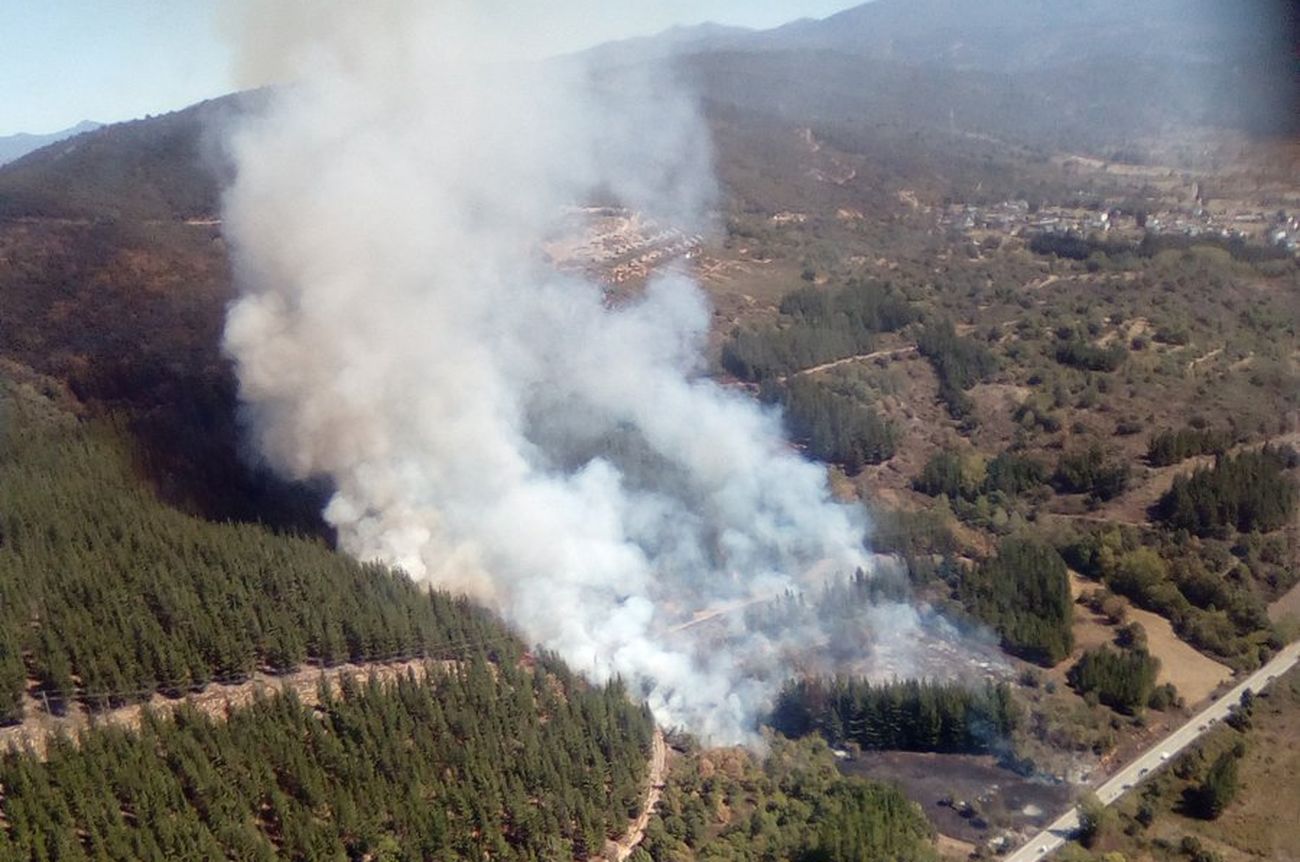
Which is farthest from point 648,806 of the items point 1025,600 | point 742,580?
point 1025,600

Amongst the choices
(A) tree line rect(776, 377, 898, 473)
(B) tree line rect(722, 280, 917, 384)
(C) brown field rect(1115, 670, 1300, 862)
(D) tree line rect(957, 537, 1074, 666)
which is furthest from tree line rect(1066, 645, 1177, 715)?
(B) tree line rect(722, 280, 917, 384)

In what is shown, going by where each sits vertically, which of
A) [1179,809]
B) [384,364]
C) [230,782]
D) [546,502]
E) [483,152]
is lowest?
[1179,809]

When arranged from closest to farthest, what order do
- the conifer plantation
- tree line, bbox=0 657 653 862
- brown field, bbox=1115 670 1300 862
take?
tree line, bbox=0 657 653 862 → the conifer plantation → brown field, bbox=1115 670 1300 862

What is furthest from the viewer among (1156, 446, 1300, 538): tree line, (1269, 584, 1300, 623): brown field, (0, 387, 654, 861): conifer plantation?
(1156, 446, 1300, 538): tree line

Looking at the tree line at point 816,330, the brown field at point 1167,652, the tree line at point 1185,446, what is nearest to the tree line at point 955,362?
the tree line at point 816,330

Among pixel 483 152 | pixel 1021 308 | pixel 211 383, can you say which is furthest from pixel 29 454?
pixel 1021 308

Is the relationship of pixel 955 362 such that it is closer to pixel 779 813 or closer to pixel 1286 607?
pixel 1286 607

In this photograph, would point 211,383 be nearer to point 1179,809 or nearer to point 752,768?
point 752,768

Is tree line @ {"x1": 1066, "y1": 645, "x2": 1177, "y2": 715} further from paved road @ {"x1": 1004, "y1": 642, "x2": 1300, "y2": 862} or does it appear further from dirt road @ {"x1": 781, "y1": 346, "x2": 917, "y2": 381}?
dirt road @ {"x1": 781, "y1": 346, "x2": 917, "y2": 381}
